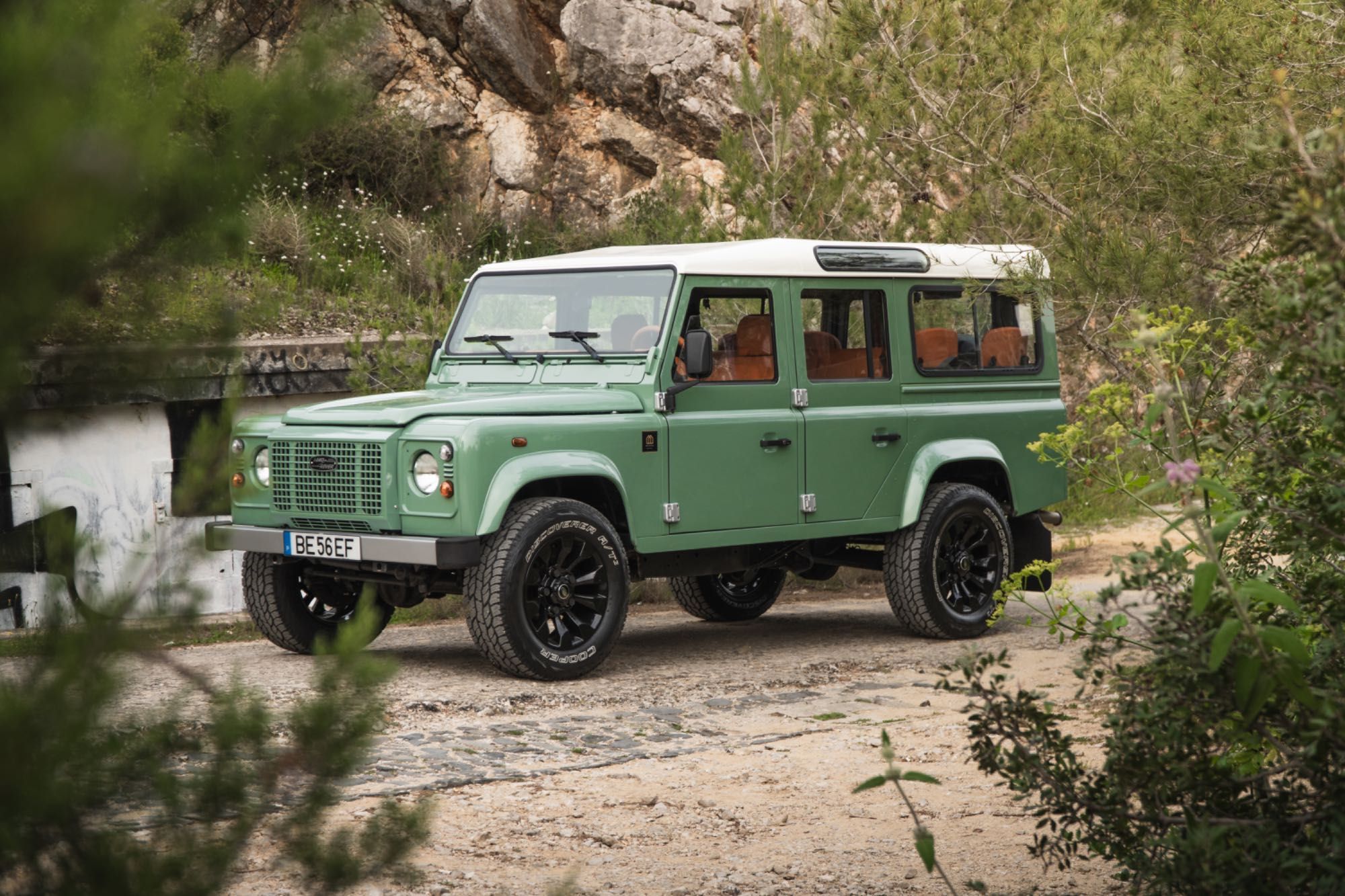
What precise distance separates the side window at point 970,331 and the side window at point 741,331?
1161 mm

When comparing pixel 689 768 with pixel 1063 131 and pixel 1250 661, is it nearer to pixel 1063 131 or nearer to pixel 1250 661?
pixel 1250 661

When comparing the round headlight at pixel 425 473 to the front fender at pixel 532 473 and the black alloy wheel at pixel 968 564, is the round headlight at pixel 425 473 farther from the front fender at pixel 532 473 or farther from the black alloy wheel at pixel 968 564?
the black alloy wheel at pixel 968 564

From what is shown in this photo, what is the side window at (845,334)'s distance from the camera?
8.84m

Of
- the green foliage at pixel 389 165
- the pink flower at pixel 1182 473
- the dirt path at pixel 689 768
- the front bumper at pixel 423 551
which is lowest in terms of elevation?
the dirt path at pixel 689 768

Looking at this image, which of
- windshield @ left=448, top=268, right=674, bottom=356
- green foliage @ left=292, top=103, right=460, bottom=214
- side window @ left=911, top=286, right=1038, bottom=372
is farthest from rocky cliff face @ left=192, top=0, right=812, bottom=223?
windshield @ left=448, top=268, right=674, bottom=356

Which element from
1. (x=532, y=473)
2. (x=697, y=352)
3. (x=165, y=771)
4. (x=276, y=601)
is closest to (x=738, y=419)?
(x=697, y=352)

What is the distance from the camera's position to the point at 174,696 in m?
2.45

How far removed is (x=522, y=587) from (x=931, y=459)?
2907 mm

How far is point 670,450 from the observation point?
8.07 meters

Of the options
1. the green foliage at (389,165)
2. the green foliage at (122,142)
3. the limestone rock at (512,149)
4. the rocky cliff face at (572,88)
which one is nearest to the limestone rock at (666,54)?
the rocky cliff face at (572,88)

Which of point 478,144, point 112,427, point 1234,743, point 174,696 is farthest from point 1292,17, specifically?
point 478,144

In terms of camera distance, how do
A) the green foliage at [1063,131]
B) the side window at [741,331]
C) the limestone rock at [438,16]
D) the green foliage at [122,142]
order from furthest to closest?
the limestone rock at [438,16] < the side window at [741,331] < the green foliage at [1063,131] < the green foliage at [122,142]

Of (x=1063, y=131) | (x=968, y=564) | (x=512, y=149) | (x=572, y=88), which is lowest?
(x=968, y=564)

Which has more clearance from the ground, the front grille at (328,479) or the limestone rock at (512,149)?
the limestone rock at (512,149)
